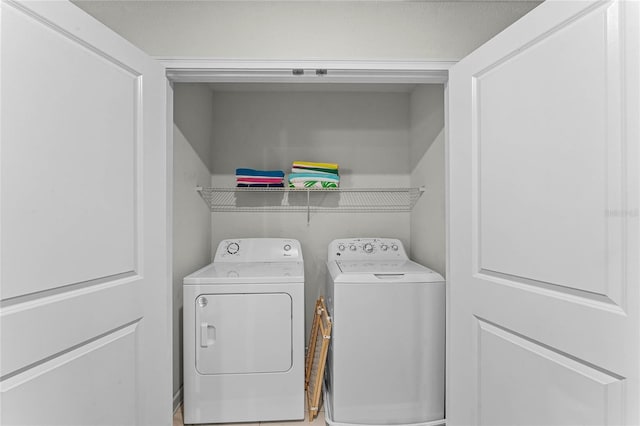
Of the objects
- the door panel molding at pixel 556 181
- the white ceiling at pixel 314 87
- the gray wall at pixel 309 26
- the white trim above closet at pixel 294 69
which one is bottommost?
the door panel molding at pixel 556 181

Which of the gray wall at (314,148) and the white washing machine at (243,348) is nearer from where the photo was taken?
the white washing machine at (243,348)

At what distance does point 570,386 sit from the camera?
109cm

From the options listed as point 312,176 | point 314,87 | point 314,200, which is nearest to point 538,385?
point 312,176

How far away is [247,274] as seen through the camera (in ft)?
7.54

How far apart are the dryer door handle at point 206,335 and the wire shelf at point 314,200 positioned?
1.10m

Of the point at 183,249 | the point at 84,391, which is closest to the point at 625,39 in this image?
the point at 84,391

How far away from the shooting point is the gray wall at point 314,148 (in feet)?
9.93

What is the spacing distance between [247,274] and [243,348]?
434 mm

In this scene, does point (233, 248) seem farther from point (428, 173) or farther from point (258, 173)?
point (428, 173)

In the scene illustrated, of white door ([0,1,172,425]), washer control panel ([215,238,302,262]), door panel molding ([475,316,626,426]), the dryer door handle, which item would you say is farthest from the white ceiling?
door panel molding ([475,316,626,426])

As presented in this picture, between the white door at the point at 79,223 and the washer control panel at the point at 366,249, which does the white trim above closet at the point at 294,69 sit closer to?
the white door at the point at 79,223

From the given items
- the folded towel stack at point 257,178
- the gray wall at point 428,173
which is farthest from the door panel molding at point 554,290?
the folded towel stack at point 257,178

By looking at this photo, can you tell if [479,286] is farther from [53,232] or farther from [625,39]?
[53,232]

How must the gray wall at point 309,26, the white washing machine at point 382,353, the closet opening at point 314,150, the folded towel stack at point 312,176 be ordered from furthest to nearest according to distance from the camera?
the closet opening at point 314,150, the folded towel stack at point 312,176, the white washing machine at point 382,353, the gray wall at point 309,26
